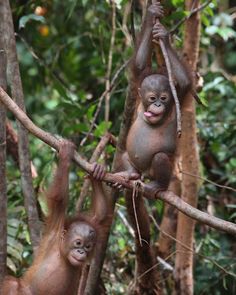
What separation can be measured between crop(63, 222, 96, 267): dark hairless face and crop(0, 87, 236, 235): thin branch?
585mm

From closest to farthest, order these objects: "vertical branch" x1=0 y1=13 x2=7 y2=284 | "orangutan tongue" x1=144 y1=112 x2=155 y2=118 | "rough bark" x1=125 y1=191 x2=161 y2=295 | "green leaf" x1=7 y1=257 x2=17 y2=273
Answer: "vertical branch" x1=0 y1=13 x2=7 y2=284
"orangutan tongue" x1=144 y1=112 x2=155 y2=118
"rough bark" x1=125 y1=191 x2=161 y2=295
"green leaf" x1=7 y1=257 x2=17 y2=273

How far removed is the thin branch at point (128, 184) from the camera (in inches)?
137

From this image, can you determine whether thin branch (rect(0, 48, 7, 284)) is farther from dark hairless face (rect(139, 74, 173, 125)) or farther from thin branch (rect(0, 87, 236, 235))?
dark hairless face (rect(139, 74, 173, 125))

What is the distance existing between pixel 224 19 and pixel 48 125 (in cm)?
227

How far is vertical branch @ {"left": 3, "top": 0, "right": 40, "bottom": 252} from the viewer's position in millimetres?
4867

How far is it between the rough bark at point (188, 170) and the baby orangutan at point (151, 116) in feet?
2.74

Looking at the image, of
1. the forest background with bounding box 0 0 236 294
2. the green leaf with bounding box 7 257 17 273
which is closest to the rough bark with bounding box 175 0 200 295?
the forest background with bounding box 0 0 236 294

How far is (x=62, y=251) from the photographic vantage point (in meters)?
4.73

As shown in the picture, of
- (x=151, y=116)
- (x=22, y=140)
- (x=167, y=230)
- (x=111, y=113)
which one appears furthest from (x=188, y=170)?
(x=111, y=113)

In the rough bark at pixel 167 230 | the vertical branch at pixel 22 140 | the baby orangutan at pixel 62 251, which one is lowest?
the rough bark at pixel 167 230

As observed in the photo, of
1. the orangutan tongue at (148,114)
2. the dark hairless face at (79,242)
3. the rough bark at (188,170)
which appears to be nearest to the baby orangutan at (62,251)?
the dark hairless face at (79,242)

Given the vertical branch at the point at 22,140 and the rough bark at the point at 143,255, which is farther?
the rough bark at the point at 143,255

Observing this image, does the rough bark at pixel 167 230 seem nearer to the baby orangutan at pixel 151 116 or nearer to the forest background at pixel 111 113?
the forest background at pixel 111 113

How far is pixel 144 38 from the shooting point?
4742mm
